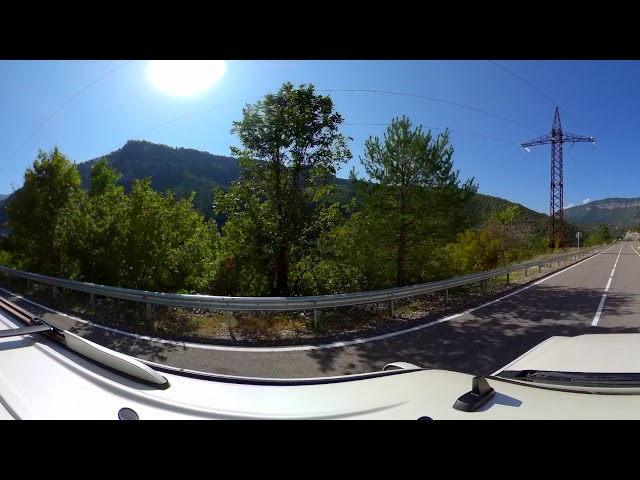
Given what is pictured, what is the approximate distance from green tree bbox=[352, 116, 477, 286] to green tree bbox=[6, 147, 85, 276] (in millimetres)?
12564

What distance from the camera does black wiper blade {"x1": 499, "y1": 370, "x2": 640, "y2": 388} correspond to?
213 cm

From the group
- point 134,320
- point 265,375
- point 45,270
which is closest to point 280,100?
point 134,320

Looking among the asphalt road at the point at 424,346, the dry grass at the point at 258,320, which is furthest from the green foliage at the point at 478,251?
the asphalt road at the point at 424,346

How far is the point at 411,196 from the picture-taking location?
35.7ft

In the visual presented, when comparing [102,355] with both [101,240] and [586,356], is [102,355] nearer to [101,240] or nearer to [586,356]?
[586,356]

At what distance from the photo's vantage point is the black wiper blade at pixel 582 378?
2127mm

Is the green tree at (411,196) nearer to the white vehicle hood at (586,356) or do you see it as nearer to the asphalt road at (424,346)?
the asphalt road at (424,346)

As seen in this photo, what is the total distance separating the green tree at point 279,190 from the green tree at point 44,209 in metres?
8.56

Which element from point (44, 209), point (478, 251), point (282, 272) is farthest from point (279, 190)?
point (478, 251)

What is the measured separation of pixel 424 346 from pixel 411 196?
7047 mm

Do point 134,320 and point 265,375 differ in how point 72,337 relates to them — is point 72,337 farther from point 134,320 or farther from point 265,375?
point 134,320

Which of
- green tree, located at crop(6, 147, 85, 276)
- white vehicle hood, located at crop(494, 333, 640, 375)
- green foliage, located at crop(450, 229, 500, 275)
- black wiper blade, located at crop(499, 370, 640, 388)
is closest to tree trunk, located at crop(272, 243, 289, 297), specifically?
white vehicle hood, located at crop(494, 333, 640, 375)

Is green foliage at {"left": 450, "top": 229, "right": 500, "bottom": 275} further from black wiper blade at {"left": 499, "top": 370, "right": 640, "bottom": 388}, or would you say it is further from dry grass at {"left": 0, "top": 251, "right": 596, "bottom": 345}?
black wiper blade at {"left": 499, "top": 370, "right": 640, "bottom": 388}

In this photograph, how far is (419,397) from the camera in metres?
2.21
